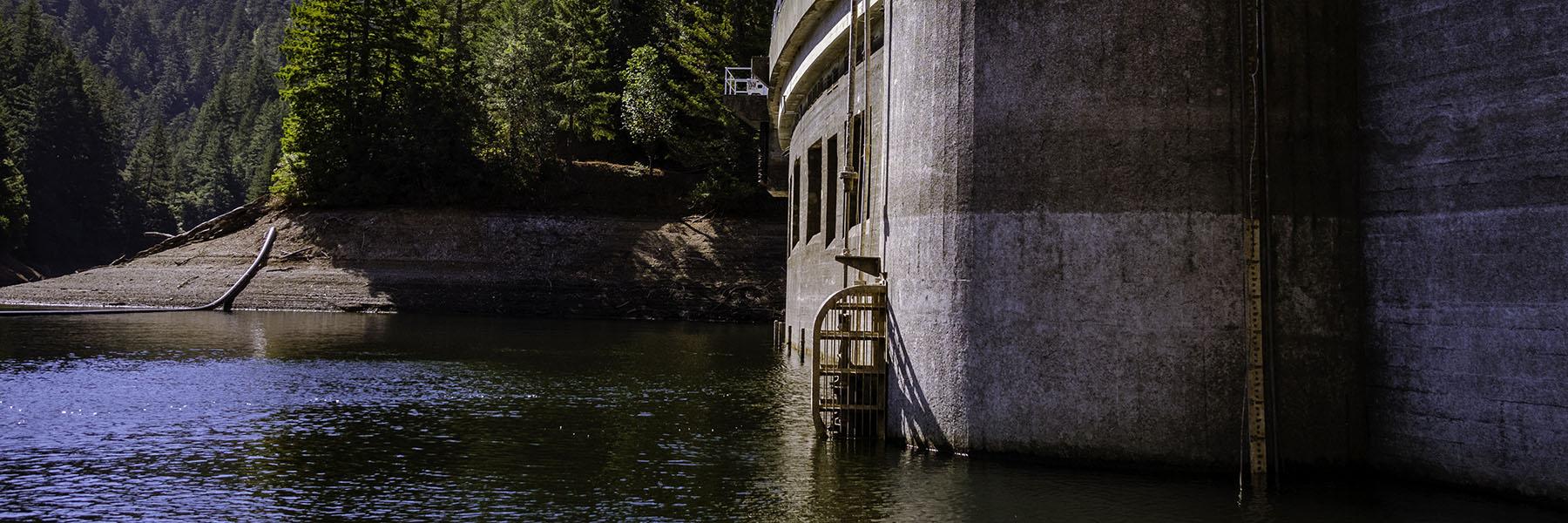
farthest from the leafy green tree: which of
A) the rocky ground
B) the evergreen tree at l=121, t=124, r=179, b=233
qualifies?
the evergreen tree at l=121, t=124, r=179, b=233

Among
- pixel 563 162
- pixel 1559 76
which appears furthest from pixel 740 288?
pixel 1559 76

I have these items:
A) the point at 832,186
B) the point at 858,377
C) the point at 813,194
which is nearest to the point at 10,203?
the point at 813,194

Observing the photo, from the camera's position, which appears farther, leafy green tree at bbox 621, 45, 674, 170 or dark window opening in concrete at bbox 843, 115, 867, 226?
leafy green tree at bbox 621, 45, 674, 170

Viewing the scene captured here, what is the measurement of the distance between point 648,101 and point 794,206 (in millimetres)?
25519

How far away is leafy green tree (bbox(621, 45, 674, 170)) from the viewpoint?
59.5 m

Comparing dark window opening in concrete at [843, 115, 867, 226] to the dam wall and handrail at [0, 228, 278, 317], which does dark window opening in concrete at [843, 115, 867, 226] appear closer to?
the dam wall

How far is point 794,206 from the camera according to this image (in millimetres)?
36094

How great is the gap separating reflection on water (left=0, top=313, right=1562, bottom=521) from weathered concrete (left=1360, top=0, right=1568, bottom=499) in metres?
0.75

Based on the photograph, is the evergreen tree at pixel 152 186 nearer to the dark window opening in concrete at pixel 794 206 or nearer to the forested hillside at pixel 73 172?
the forested hillside at pixel 73 172

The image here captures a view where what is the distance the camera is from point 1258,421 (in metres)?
13.3

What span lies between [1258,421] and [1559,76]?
4.66 m

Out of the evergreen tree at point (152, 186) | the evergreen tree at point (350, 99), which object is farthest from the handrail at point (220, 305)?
the evergreen tree at point (152, 186)

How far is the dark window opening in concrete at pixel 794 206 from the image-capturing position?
34.7 meters

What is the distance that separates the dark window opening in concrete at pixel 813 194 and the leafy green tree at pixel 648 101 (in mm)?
29362
